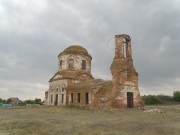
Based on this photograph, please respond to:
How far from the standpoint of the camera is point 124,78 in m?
24.8

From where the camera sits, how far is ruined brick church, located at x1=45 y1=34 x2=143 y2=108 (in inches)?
949

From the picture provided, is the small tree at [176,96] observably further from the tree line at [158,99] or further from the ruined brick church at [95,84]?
the ruined brick church at [95,84]

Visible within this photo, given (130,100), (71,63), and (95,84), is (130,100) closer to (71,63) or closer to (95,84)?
(95,84)

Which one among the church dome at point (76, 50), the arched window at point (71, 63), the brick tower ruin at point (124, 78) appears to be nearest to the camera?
the brick tower ruin at point (124, 78)

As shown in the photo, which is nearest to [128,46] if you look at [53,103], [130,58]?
[130,58]

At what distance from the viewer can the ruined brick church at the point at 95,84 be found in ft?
79.1

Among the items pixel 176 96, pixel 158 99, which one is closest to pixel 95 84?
pixel 158 99

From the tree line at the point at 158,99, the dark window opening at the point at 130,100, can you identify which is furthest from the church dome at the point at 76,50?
the tree line at the point at 158,99

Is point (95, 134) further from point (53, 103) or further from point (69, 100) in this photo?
point (53, 103)

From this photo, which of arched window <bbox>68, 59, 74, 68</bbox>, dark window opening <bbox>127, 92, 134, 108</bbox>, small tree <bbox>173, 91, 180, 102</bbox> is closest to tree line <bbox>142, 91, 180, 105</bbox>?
small tree <bbox>173, 91, 180, 102</bbox>

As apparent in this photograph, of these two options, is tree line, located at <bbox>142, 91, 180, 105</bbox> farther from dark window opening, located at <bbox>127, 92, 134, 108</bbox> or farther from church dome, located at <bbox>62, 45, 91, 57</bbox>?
dark window opening, located at <bbox>127, 92, 134, 108</bbox>

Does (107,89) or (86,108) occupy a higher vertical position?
(107,89)

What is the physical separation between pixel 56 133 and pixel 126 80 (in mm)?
15854

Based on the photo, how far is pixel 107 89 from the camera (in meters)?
24.1
